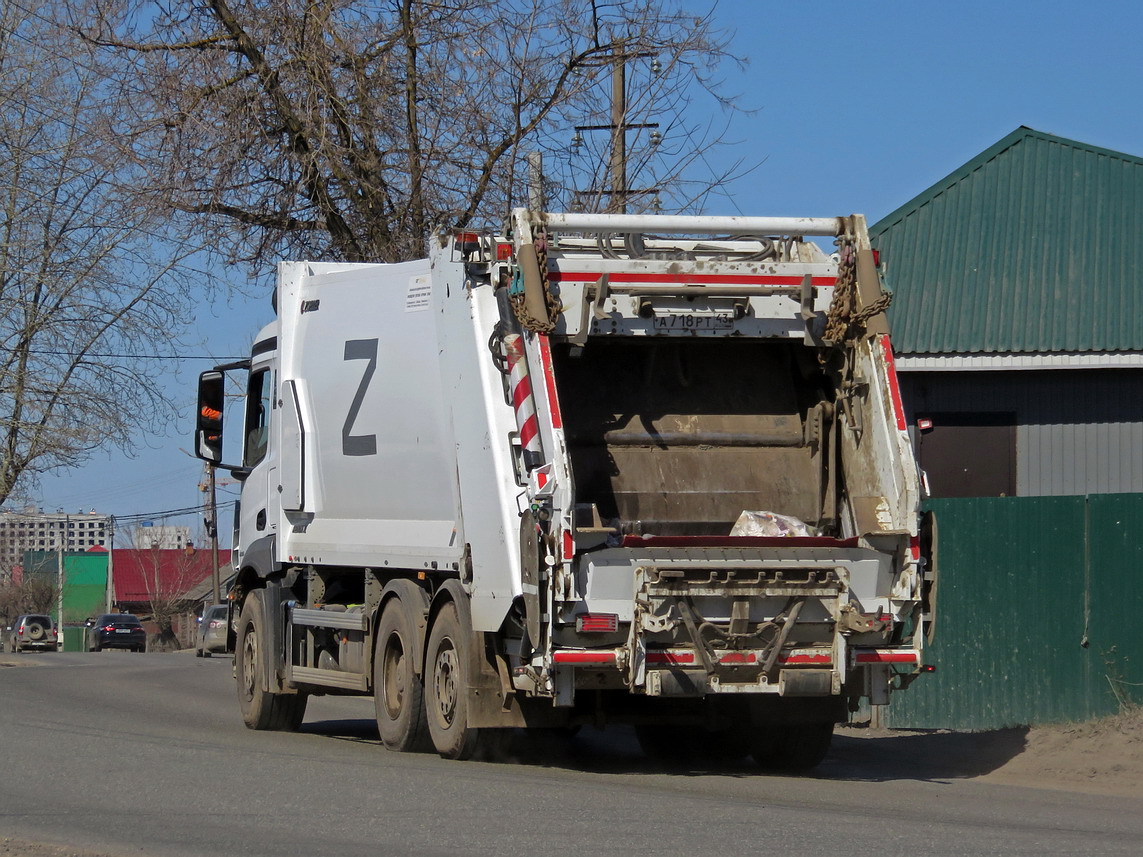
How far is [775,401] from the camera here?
10.3 m

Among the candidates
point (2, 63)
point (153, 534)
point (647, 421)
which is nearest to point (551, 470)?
point (647, 421)

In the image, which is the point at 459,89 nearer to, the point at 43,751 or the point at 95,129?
the point at 95,129

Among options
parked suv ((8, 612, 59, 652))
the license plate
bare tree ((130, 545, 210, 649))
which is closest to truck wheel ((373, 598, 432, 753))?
the license plate

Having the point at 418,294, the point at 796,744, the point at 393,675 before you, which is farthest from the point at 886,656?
the point at 418,294

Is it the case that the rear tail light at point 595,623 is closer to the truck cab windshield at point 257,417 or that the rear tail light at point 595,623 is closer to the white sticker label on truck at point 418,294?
the white sticker label on truck at point 418,294

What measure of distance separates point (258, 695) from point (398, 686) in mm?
2559

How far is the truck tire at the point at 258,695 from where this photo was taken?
13.0 metres

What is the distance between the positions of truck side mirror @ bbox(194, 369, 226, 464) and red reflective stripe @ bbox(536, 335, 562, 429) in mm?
5084

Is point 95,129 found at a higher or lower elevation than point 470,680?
higher

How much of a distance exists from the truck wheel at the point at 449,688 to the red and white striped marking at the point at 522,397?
1369 mm

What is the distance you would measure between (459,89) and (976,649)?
7.39m

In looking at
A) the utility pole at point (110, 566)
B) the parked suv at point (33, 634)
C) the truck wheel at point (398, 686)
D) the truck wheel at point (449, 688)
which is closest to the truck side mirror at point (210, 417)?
the truck wheel at point (398, 686)

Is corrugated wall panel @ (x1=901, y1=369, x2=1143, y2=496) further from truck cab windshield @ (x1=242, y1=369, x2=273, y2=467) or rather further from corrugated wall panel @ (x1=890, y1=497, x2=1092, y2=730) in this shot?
truck cab windshield @ (x1=242, y1=369, x2=273, y2=467)

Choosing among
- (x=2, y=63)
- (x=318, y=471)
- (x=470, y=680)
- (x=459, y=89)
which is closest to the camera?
(x=470, y=680)
